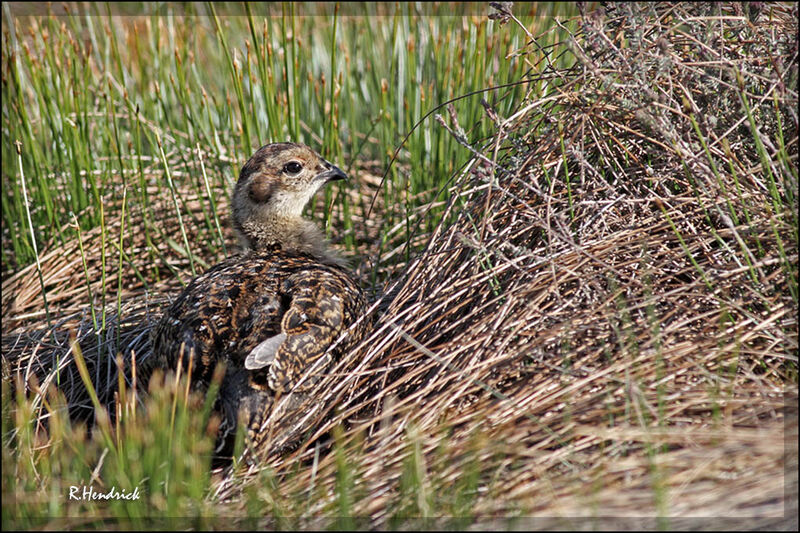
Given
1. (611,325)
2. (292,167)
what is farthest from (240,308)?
(611,325)

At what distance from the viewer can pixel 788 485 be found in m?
2.26

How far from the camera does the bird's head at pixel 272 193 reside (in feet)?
13.9

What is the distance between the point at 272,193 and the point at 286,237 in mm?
255

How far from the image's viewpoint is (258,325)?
3205mm

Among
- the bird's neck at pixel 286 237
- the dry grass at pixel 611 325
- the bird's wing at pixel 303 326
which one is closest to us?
the dry grass at pixel 611 325

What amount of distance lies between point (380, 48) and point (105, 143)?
3.26 m

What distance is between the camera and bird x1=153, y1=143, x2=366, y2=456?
308cm

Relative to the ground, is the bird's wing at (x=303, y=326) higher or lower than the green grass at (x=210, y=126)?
lower

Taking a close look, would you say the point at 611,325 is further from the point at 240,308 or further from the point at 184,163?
the point at 184,163

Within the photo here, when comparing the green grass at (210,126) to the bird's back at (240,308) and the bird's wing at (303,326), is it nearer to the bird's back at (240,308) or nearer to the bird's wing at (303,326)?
the bird's back at (240,308)

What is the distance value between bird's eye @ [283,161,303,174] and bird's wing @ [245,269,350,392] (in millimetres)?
867

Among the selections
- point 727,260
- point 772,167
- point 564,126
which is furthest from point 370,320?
point 772,167
